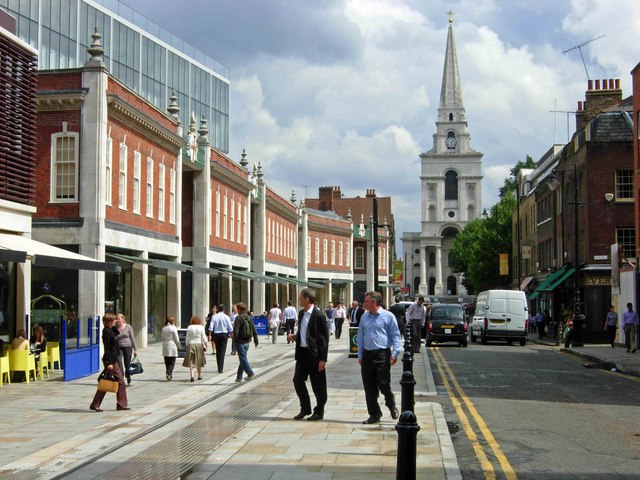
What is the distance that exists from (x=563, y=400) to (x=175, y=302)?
74.0 ft

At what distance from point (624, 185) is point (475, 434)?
112 feet

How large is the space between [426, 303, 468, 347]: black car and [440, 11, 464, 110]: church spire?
435 feet

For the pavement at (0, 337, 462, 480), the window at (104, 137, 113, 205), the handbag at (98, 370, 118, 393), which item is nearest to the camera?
the pavement at (0, 337, 462, 480)

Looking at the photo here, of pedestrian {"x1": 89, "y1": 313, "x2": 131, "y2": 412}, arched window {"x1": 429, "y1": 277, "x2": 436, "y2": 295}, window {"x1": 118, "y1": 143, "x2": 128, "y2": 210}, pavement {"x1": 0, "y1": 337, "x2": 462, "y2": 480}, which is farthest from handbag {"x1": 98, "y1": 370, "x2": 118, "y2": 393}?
arched window {"x1": 429, "y1": 277, "x2": 436, "y2": 295}

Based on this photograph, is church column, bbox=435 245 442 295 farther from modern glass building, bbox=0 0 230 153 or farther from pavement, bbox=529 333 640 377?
pavement, bbox=529 333 640 377

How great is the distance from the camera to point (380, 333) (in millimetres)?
12906

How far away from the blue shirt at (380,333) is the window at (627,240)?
33.0 metres

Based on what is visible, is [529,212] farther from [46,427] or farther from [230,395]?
[46,427]

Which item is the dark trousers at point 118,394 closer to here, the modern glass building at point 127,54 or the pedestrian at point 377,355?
the pedestrian at point 377,355

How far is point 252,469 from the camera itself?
9.41 m

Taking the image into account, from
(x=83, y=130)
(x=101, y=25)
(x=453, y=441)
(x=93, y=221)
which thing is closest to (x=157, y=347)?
(x=93, y=221)

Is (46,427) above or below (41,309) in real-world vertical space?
below

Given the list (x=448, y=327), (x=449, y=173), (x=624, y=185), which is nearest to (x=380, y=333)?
(x=448, y=327)

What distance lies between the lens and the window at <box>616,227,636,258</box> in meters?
43.3
